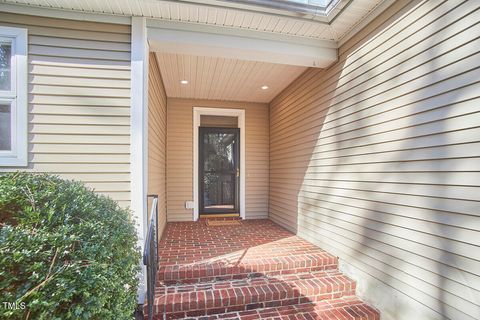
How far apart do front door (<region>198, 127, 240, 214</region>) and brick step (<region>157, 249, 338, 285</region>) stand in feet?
7.74

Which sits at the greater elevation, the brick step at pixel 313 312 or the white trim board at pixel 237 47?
the white trim board at pixel 237 47

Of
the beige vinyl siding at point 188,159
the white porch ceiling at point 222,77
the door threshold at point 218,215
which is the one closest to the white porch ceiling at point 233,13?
the white porch ceiling at point 222,77

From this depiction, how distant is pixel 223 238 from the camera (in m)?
3.59

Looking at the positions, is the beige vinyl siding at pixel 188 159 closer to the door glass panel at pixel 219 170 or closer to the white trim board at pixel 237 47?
the door glass panel at pixel 219 170

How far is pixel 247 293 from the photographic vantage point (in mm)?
2238

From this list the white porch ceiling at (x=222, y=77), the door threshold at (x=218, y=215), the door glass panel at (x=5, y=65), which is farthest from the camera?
the door threshold at (x=218, y=215)

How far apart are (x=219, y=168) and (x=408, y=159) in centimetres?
374

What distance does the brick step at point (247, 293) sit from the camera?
212cm

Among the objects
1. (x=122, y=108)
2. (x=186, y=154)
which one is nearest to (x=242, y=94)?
(x=186, y=154)

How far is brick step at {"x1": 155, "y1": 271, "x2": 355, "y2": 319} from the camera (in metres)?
2.12

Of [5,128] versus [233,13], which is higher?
[233,13]

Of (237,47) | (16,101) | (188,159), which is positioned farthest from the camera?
(188,159)

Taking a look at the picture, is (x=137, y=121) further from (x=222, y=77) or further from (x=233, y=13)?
(x=222, y=77)

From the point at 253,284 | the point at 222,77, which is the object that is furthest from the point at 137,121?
the point at 253,284
